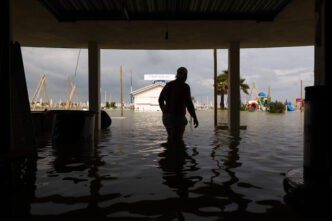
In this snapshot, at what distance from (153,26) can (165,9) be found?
147 cm

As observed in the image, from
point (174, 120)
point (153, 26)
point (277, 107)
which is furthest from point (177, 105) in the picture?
point (277, 107)

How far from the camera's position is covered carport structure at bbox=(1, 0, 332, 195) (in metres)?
6.01

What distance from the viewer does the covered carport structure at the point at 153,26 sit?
19.7ft

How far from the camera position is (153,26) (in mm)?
7855

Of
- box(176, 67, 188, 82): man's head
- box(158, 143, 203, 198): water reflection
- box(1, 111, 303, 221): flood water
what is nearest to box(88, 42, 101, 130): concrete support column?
box(1, 111, 303, 221): flood water

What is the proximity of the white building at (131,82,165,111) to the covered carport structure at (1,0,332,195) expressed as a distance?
32.3m

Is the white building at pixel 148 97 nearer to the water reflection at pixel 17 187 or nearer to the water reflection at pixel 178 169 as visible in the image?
the water reflection at pixel 178 169

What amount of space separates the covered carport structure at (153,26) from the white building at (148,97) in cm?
3235

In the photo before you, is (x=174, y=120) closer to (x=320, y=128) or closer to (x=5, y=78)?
(x=320, y=128)

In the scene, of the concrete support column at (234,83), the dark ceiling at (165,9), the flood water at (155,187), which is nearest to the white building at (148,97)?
the concrete support column at (234,83)

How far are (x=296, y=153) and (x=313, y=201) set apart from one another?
2.95m

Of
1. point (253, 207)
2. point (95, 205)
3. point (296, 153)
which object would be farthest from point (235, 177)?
point (296, 153)

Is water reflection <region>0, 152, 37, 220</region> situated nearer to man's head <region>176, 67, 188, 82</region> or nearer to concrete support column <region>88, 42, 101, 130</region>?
man's head <region>176, 67, 188, 82</region>

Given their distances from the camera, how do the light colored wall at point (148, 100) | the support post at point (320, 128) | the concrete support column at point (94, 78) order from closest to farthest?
the support post at point (320, 128)
the concrete support column at point (94, 78)
the light colored wall at point (148, 100)
